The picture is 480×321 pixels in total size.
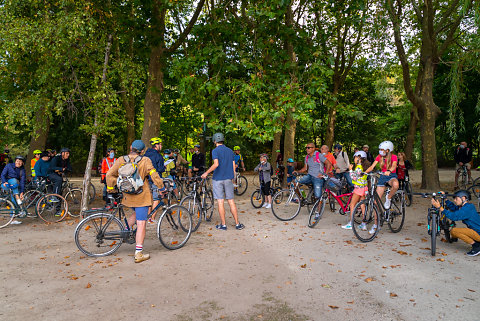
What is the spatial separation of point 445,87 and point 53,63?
24.6m

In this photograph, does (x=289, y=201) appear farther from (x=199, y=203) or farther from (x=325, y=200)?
(x=199, y=203)

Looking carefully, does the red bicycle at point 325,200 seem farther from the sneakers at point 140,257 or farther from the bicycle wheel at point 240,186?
the bicycle wheel at point 240,186

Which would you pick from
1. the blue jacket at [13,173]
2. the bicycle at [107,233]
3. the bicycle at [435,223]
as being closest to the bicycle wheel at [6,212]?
the blue jacket at [13,173]

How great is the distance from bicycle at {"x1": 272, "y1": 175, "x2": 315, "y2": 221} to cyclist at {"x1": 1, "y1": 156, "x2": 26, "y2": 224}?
6.68 meters

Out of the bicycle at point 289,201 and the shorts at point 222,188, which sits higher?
the shorts at point 222,188

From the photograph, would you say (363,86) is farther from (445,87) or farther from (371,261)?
(371,261)

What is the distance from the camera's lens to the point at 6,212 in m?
8.54

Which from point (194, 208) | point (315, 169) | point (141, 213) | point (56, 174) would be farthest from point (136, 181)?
point (56, 174)

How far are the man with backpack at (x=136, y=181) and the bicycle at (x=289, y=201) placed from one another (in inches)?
157

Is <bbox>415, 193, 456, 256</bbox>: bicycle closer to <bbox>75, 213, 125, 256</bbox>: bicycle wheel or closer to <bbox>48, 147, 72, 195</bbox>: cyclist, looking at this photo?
<bbox>75, 213, 125, 256</bbox>: bicycle wheel

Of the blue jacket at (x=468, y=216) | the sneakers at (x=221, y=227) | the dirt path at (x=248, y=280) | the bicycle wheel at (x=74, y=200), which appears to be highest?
the blue jacket at (x=468, y=216)

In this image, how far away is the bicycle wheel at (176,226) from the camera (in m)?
6.46

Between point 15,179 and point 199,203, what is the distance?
5102 mm

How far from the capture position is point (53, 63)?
397 inches
